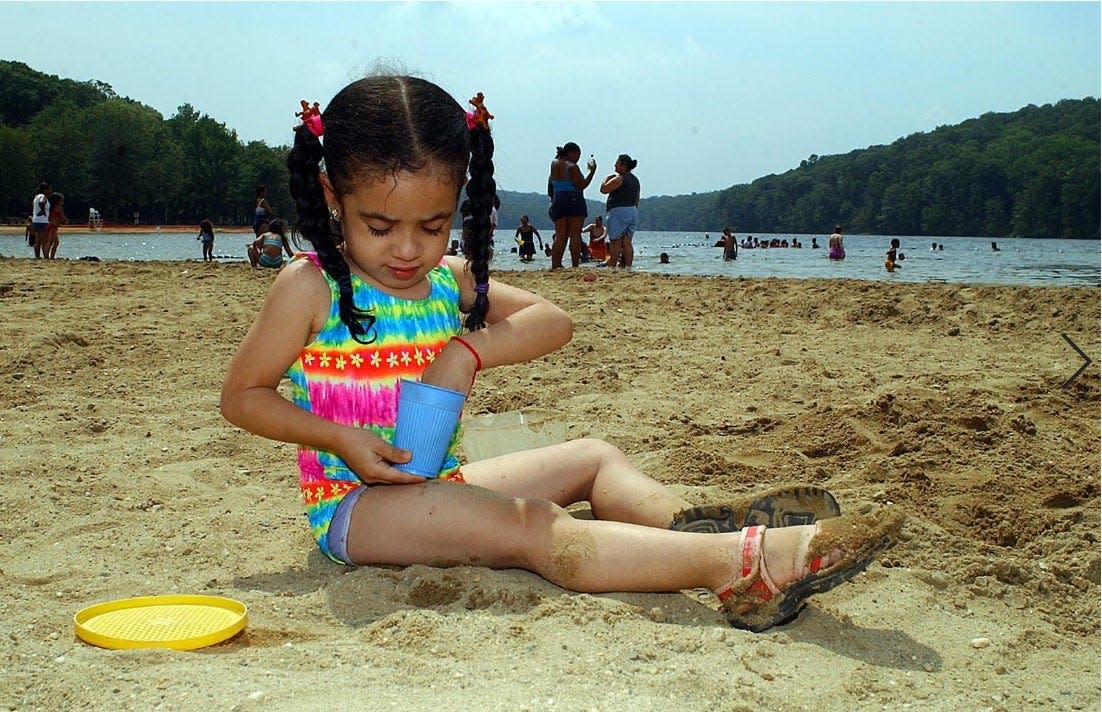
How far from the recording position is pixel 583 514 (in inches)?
120

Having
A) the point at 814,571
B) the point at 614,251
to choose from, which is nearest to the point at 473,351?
the point at 814,571

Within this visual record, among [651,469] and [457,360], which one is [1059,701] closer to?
[457,360]

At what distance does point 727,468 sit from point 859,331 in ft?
11.1

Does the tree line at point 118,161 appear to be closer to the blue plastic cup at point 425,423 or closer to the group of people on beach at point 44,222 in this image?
the group of people on beach at point 44,222

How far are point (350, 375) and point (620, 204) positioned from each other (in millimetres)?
10510

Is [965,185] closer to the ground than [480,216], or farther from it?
farther from it

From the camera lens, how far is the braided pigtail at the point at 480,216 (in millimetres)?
2592

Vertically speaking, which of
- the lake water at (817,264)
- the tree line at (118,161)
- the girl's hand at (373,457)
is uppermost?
the tree line at (118,161)

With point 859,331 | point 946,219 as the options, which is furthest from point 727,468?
point 946,219

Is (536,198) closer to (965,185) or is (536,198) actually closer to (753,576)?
(965,185)

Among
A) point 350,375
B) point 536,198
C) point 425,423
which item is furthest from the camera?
point 536,198

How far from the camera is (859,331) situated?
6.47 meters

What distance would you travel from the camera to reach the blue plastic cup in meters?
2.28

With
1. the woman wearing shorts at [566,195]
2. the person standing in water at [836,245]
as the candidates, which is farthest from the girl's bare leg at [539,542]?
the person standing in water at [836,245]
